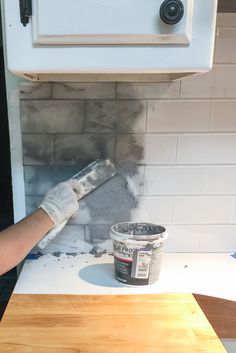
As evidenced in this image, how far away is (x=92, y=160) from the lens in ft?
3.75

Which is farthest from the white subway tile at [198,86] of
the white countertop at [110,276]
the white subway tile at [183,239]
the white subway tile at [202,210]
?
the white countertop at [110,276]

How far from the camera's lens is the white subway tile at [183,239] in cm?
121

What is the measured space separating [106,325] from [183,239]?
52 centimetres

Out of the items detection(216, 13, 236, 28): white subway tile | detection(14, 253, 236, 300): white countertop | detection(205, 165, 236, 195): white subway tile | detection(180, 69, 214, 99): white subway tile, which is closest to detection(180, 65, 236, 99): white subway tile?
detection(180, 69, 214, 99): white subway tile

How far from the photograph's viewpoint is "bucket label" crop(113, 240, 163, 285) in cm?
94

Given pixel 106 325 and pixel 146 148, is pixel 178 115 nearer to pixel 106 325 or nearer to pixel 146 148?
pixel 146 148

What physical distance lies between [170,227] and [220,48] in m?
0.63

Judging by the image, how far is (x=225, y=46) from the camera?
1091 millimetres

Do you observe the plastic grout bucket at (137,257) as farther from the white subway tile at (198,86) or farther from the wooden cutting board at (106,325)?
the white subway tile at (198,86)

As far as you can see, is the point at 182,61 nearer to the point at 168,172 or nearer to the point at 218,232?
the point at 168,172

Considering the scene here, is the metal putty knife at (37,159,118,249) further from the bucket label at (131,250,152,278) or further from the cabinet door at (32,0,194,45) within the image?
the cabinet door at (32,0,194,45)

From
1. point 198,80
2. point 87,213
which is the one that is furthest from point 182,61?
point 87,213

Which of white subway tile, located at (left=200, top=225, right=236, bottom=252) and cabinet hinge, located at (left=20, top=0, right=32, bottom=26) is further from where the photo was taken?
white subway tile, located at (left=200, top=225, right=236, bottom=252)

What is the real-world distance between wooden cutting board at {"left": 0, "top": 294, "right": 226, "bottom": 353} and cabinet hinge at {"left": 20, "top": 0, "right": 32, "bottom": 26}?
669 millimetres
